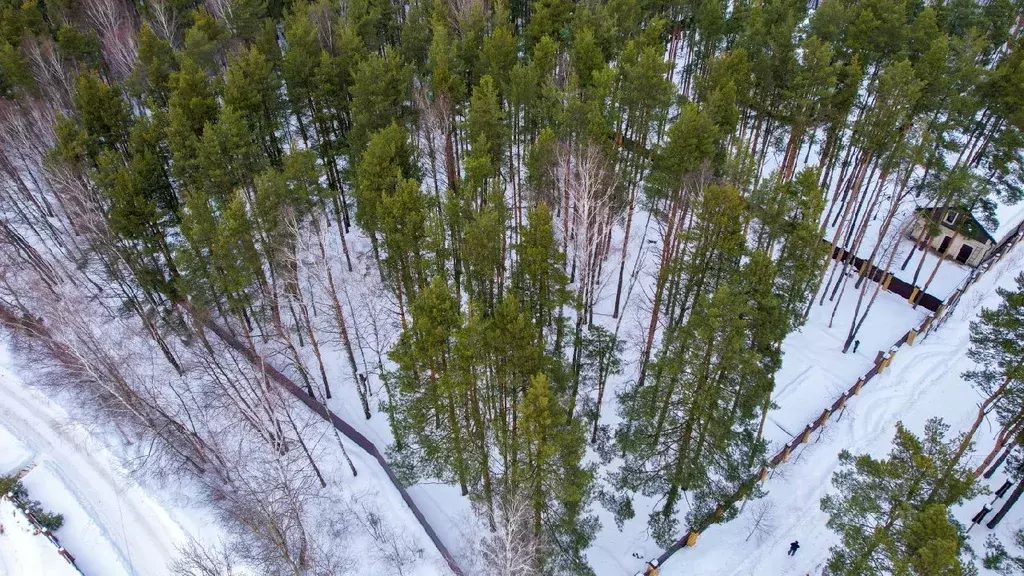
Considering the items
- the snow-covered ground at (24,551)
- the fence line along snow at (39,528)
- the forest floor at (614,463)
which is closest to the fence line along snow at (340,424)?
the forest floor at (614,463)

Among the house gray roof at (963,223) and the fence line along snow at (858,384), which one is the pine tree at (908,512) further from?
the house gray roof at (963,223)

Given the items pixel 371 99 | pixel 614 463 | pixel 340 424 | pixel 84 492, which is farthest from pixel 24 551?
pixel 614 463

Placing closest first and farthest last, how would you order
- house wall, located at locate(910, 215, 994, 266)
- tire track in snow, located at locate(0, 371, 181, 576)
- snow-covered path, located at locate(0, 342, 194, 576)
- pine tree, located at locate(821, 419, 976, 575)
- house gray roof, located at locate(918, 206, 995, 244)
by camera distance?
pine tree, located at locate(821, 419, 976, 575), snow-covered path, located at locate(0, 342, 194, 576), tire track in snow, located at locate(0, 371, 181, 576), house gray roof, located at locate(918, 206, 995, 244), house wall, located at locate(910, 215, 994, 266)

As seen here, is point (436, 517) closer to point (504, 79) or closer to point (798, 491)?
point (798, 491)

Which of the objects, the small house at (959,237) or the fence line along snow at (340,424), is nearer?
the fence line along snow at (340,424)

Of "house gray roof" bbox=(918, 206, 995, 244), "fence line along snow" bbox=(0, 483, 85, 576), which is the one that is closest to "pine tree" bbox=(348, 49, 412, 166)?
"fence line along snow" bbox=(0, 483, 85, 576)

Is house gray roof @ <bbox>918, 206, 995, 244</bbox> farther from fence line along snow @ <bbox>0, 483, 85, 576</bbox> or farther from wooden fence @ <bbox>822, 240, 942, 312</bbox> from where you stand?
fence line along snow @ <bbox>0, 483, 85, 576</bbox>
